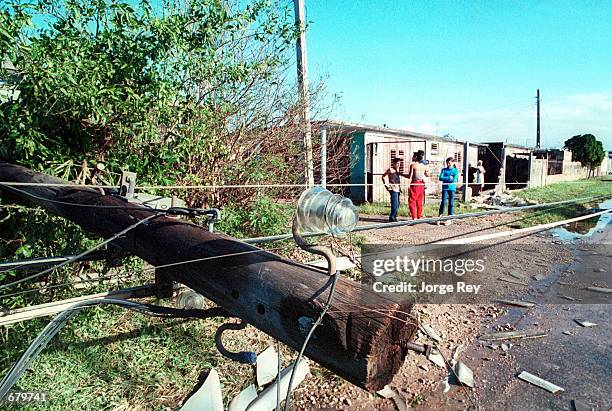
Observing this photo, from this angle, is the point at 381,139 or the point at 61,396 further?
the point at 381,139

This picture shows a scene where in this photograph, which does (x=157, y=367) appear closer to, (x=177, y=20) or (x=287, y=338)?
(x=287, y=338)

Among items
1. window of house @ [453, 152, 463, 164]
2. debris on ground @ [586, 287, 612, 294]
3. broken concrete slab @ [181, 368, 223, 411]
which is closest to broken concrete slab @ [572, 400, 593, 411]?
broken concrete slab @ [181, 368, 223, 411]

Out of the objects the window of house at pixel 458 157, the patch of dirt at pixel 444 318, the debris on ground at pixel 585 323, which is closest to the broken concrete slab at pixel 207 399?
the patch of dirt at pixel 444 318

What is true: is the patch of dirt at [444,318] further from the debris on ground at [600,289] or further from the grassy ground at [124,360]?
the debris on ground at [600,289]

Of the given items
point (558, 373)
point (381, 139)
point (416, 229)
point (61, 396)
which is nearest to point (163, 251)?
point (61, 396)

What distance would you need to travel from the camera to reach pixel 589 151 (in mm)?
39625

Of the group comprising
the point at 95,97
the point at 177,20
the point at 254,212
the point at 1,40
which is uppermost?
the point at 177,20

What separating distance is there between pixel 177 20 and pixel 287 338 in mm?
4163

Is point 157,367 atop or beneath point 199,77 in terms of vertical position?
beneath

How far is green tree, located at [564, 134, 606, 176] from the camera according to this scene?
39469 mm

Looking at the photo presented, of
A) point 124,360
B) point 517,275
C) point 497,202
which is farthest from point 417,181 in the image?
point 124,360

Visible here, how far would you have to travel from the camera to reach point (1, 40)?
11.2 ft

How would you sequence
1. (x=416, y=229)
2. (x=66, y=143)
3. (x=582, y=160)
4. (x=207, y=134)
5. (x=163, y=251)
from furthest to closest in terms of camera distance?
(x=582, y=160) → (x=416, y=229) → (x=207, y=134) → (x=66, y=143) → (x=163, y=251)

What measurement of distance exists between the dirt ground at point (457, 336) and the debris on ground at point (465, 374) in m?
0.06
